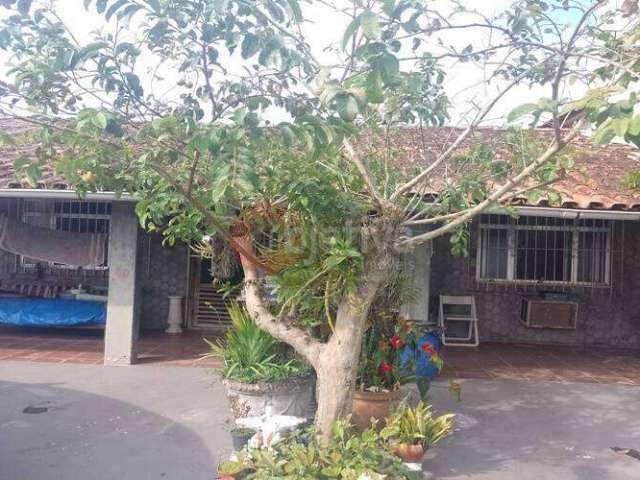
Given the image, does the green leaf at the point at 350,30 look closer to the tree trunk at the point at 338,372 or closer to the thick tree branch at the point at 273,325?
the tree trunk at the point at 338,372

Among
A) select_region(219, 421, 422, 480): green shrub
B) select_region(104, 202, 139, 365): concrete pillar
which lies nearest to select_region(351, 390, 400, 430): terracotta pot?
select_region(219, 421, 422, 480): green shrub

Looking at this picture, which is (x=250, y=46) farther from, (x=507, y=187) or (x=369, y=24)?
(x=507, y=187)

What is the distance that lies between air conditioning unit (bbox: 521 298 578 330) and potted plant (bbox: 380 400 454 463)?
5.19 m

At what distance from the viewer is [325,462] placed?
337 centimetres

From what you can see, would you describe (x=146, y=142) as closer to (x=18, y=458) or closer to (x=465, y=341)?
(x=18, y=458)

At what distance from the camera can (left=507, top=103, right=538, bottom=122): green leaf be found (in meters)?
1.97

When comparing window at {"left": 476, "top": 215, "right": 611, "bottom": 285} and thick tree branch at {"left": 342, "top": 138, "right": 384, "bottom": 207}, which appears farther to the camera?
window at {"left": 476, "top": 215, "right": 611, "bottom": 285}

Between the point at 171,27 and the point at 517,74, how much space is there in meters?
2.07

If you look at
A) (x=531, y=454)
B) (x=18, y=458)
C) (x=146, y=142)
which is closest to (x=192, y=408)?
(x=18, y=458)

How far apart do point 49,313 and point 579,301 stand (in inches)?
320

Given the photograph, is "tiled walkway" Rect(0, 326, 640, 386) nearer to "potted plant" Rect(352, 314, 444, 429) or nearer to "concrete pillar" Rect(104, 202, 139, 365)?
"concrete pillar" Rect(104, 202, 139, 365)

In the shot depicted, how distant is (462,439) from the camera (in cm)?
476

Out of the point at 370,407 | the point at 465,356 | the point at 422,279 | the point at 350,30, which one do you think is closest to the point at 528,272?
the point at 465,356

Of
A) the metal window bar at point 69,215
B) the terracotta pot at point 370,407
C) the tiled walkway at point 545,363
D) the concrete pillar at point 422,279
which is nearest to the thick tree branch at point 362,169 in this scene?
the terracotta pot at point 370,407
